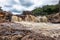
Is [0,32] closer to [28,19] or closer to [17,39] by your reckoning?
[17,39]

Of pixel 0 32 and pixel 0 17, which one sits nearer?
pixel 0 32

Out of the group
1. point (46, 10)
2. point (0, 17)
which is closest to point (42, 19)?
point (0, 17)

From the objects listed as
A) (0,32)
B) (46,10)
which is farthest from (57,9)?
(0,32)

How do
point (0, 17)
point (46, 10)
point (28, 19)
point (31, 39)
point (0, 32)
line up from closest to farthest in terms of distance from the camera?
1. point (31, 39)
2. point (0, 32)
3. point (0, 17)
4. point (28, 19)
5. point (46, 10)

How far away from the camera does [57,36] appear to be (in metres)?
6.94

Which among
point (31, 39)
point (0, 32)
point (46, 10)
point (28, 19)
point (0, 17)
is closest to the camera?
point (31, 39)

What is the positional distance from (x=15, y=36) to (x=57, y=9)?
2571cm

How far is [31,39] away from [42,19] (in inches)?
517

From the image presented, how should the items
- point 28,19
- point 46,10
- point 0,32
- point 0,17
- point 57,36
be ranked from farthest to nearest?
1. point 46,10
2. point 28,19
3. point 0,17
4. point 0,32
5. point 57,36

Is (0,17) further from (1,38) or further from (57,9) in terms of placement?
(57,9)

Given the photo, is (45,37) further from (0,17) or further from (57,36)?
(0,17)

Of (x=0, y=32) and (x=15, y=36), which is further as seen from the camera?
(x=0, y=32)

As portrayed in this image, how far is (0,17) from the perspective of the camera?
58.7ft

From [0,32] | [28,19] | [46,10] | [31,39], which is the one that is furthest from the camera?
[46,10]
